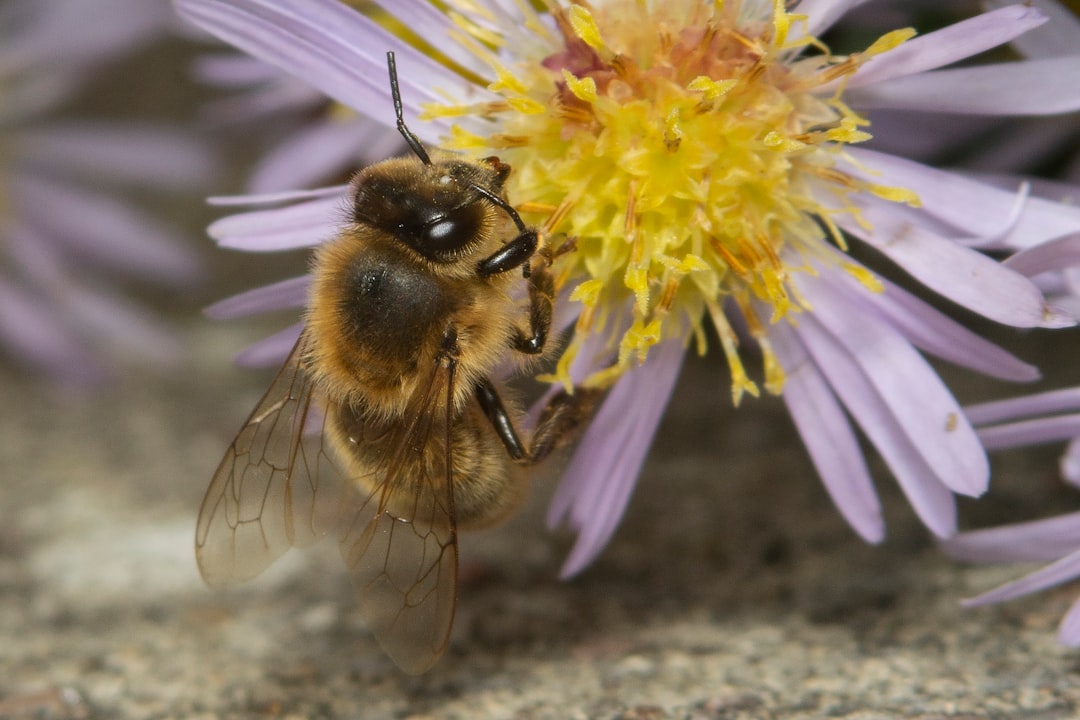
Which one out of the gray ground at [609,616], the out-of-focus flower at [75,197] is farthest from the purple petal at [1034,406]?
the out-of-focus flower at [75,197]

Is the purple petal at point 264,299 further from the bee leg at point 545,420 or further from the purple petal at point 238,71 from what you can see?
the purple petal at point 238,71

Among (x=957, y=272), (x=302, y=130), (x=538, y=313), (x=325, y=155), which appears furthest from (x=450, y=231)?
(x=302, y=130)

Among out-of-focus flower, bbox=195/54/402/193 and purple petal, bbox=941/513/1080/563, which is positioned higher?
out-of-focus flower, bbox=195/54/402/193

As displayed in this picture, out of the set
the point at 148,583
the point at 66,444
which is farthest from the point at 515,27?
the point at 66,444

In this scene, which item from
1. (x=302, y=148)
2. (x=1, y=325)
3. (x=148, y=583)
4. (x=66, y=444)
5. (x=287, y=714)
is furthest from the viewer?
(x=1, y=325)

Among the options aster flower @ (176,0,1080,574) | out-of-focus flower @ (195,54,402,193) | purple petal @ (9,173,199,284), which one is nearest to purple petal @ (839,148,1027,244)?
aster flower @ (176,0,1080,574)

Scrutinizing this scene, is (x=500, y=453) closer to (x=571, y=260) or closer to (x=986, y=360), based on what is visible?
(x=571, y=260)

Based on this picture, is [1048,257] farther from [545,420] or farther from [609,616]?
[609,616]

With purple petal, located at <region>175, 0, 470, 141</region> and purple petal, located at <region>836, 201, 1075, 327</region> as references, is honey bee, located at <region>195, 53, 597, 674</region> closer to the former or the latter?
purple petal, located at <region>175, 0, 470, 141</region>
